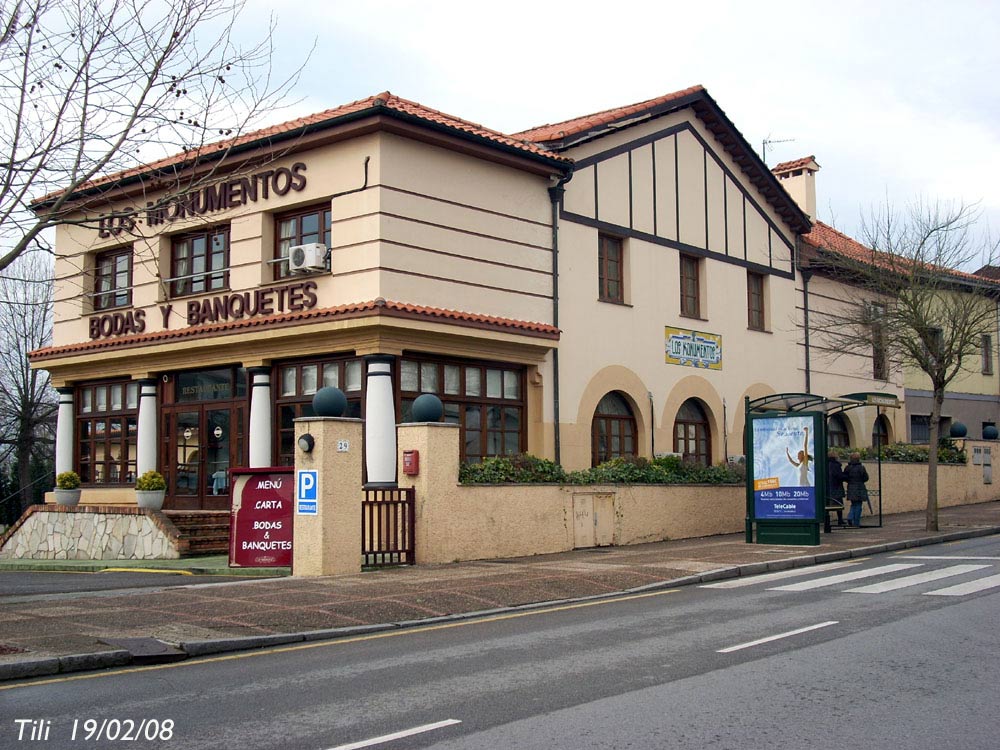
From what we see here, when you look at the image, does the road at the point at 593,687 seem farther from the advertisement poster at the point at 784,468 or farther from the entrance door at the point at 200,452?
the entrance door at the point at 200,452

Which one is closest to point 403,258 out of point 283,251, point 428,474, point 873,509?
point 283,251

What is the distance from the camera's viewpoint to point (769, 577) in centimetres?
1571

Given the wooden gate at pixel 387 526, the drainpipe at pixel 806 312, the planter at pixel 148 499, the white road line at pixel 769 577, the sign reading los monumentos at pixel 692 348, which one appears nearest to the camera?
the white road line at pixel 769 577

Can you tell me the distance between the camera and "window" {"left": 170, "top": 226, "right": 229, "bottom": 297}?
22.1 m

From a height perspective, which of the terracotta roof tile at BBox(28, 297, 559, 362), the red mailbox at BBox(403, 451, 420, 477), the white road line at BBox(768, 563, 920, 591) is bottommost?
the white road line at BBox(768, 563, 920, 591)

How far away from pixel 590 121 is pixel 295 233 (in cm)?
707

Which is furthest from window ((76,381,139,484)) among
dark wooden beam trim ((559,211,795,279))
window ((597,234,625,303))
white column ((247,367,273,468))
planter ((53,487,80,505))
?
window ((597,234,625,303))

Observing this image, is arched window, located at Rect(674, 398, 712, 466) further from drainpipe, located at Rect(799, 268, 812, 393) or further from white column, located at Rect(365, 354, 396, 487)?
white column, located at Rect(365, 354, 396, 487)

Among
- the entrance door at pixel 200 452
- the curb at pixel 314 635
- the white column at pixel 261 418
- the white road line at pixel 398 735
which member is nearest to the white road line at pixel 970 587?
the curb at pixel 314 635

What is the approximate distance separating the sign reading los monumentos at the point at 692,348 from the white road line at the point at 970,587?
11.8m

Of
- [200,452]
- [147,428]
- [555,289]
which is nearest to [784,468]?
[555,289]

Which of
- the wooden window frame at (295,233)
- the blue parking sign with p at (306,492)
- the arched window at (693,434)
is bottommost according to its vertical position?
the blue parking sign with p at (306,492)

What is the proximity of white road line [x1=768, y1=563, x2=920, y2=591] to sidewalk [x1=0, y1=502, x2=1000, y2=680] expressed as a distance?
140 cm

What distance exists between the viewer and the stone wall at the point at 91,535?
20.3 m
